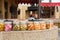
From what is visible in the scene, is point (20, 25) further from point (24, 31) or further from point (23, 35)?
point (23, 35)

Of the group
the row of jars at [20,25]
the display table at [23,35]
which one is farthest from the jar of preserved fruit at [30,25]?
the display table at [23,35]

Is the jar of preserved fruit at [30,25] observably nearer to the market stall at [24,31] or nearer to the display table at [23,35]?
the market stall at [24,31]

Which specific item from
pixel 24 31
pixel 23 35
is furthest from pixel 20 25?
pixel 23 35

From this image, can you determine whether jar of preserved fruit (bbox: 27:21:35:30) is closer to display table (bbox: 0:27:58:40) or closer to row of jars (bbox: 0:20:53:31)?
row of jars (bbox: 0:20:53:31)

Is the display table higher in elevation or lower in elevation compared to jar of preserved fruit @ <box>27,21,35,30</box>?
lower

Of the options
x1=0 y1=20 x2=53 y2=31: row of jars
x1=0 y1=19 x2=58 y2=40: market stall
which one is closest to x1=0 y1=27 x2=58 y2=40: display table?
x1=0 y1=19 x2=58 y2=40: market stall

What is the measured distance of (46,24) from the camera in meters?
11.4

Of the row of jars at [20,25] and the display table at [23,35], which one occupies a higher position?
the row of jars at [20,25]

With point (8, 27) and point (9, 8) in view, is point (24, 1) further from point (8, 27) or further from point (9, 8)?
point (8, 27)

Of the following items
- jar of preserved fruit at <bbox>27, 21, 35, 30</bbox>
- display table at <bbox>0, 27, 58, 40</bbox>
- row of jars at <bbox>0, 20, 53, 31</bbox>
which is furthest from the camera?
jar of preserved fruit at <bbox>27, 21, 35, 30</bbox>

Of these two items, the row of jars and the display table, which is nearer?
the display table

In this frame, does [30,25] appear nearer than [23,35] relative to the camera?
No

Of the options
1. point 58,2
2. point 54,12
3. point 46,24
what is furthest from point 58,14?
point 46,24

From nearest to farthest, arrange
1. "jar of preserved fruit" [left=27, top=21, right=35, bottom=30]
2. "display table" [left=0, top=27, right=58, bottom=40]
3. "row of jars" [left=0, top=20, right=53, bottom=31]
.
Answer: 1. "display table" [left=0, top=27, right=58, bottom=40]
2. "row of jars" [left=0, top=20, right=53, bottom=31]
3. "jar of preserved fruit" [left=27, top=21, right=35, bottom=30]
